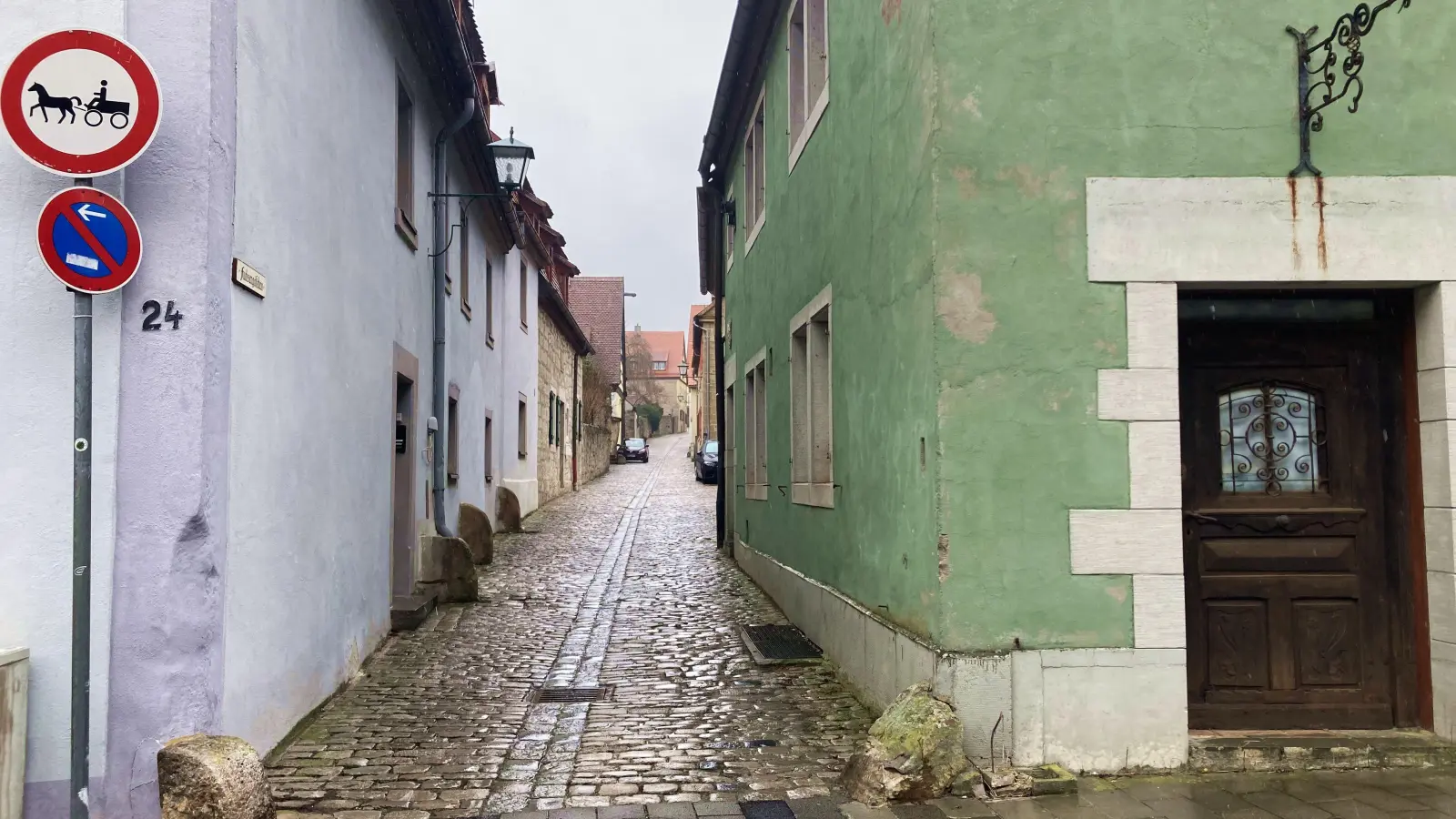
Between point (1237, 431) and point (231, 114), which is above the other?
point (231, 114)

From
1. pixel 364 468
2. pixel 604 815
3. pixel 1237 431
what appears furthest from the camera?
pixel 364 468

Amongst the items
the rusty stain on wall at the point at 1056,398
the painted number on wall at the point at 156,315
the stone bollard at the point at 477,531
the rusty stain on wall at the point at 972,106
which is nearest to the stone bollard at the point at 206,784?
the painted number on wall at the point at 156,315

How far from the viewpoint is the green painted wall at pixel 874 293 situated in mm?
5359

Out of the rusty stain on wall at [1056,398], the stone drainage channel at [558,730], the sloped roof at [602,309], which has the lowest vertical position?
the stone drainage channel at [558,730]

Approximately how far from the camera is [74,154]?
156 inches

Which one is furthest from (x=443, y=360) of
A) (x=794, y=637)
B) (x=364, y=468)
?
(x=794, y=637)

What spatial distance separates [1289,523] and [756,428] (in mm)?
7602

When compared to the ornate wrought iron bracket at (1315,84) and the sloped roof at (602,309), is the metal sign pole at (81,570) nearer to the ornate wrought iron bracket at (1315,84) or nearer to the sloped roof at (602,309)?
the ornate wrought iron bracket at (1315,84)

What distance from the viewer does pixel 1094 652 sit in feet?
16.5

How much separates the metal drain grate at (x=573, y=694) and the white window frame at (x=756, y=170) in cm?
580

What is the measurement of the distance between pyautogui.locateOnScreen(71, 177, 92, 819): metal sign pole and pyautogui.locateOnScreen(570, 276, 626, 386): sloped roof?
141ft

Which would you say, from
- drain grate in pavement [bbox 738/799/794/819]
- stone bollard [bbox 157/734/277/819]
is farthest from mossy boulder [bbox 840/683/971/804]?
stone bollard [bbox 157/734/277/819]

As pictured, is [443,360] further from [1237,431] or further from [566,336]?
[566,336]

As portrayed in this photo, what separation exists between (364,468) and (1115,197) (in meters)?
5.44
